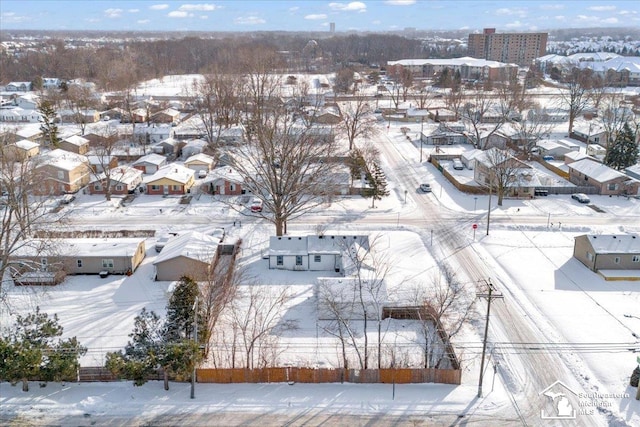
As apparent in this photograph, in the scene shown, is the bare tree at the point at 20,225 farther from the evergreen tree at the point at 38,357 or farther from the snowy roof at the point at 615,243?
the snowy roof at the point at 615,243

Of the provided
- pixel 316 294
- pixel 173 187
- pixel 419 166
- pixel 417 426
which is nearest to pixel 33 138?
pixel 173 187

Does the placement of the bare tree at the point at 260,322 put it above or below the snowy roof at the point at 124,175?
below

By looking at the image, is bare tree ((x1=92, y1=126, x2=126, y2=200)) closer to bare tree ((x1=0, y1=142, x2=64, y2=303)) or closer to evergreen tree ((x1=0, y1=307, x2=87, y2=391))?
bare tree ((x1=0, y1=142, x2=64, y2=303))

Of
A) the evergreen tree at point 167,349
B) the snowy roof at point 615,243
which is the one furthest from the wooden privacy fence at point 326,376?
the snowy roof at point 615,243

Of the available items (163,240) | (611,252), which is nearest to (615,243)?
(611,252)

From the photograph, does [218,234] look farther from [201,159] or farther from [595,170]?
[595,170]

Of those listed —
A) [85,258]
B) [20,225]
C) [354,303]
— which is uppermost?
[20,225]
